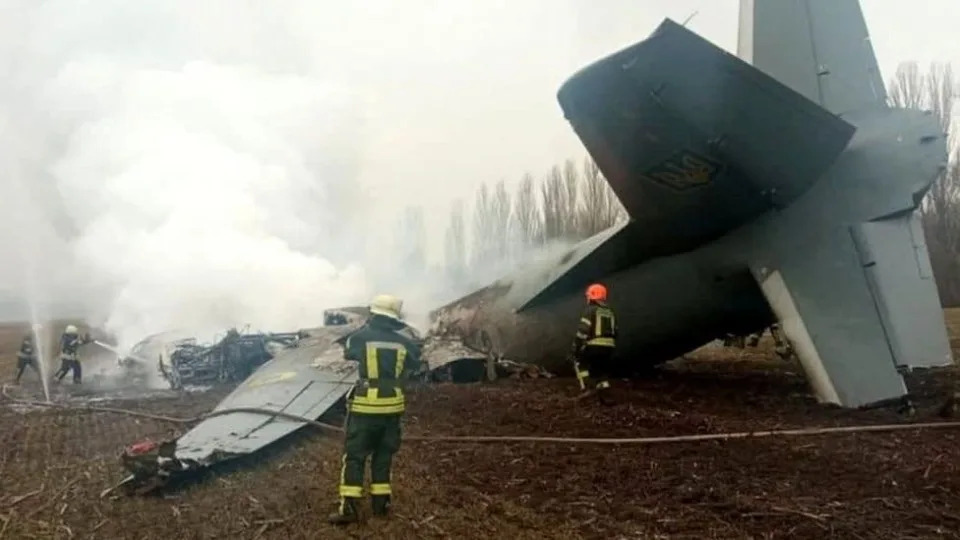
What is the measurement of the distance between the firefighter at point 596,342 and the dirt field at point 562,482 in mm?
677

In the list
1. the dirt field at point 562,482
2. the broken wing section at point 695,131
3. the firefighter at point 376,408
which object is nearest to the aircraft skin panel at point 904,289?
the dirt field at point 562,482

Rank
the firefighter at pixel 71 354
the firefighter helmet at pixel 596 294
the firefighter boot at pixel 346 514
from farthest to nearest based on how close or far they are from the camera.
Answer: the firefighter at pixel 71 354 → the firefighter helmet at pixel 596 294 → the firefighter boot at pixel 346 514

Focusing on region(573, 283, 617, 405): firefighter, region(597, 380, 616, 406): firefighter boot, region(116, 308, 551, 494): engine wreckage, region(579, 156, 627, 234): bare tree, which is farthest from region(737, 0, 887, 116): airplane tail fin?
region(579, 156, 627, 234): bare tree

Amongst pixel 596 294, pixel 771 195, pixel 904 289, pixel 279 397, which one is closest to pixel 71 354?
pixel 279 397

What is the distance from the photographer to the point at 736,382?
41.5ft

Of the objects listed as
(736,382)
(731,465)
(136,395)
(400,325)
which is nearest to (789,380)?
(736,382)

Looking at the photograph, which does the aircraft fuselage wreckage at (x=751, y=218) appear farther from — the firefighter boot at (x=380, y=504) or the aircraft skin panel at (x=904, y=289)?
the firefighter boot at (x=380, y=504)

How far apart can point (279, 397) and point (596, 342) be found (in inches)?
149

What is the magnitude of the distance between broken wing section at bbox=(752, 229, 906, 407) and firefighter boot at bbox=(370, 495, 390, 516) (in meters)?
5.07

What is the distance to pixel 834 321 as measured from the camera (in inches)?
367

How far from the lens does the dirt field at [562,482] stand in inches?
232

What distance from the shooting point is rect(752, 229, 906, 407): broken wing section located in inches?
358

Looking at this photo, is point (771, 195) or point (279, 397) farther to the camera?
point (279, 397)

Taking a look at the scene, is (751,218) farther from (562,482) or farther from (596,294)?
(562,482)
